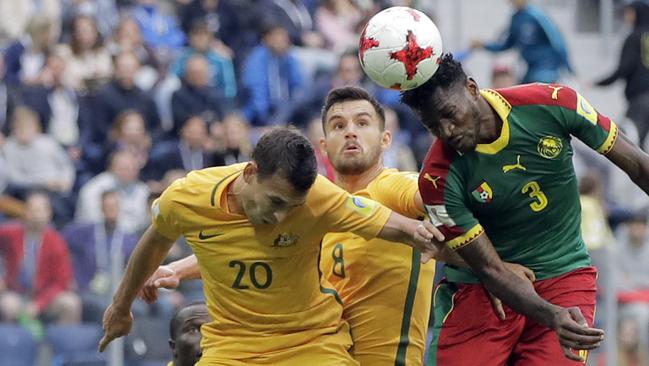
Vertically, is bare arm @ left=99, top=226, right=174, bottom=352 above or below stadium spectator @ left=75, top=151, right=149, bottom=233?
below

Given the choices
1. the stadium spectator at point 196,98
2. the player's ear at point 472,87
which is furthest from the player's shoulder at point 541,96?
the stadium spectator at point 196,98

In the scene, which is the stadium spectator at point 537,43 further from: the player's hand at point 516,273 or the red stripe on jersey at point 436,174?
the red stripe on jersey at point 436,174

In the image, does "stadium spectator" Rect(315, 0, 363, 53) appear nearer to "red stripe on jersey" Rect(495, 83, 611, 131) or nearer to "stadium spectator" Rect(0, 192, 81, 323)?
"stadium spectator" Rect(0, 192, 81, 323)

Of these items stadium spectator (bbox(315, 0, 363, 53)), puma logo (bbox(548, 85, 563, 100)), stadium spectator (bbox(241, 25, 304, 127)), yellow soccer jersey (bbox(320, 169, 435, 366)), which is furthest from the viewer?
stadium spectator (bbox(315, 0, 363, 53))

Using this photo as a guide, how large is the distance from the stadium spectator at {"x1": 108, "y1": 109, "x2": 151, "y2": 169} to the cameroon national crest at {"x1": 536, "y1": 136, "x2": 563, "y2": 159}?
7.43m

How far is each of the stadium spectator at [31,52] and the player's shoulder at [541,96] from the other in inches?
353

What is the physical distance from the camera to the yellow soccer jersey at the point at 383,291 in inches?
302

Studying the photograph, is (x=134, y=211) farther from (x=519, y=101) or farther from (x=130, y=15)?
(x=519, y=101)

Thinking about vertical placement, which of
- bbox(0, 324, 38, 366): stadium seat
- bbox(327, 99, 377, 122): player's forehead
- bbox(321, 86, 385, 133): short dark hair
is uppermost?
bbox(321, 86, 385, 133): short dark hair

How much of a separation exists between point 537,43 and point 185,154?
4.30m

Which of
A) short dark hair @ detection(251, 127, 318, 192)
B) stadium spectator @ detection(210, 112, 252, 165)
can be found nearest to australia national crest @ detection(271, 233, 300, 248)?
short dark hair @ detection(251, 127, 318, 192)

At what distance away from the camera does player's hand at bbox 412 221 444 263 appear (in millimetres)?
6910

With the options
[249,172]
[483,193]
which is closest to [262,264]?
[249,172]

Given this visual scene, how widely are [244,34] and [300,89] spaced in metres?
1.58
